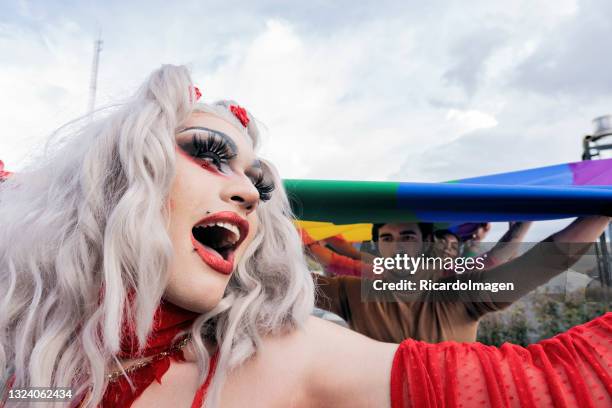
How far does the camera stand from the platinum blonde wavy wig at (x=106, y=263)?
1.01m

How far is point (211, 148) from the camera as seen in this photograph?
1199 mm

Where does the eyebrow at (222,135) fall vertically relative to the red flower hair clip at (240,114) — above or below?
below

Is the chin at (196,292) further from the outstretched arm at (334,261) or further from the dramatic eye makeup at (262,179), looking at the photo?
the outstretched arm at (334,261)

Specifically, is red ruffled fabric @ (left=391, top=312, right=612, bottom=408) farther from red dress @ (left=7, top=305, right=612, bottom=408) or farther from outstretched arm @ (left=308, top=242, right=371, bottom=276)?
outstretched arm @ (left=308, top=242, right=371, bottom=276)

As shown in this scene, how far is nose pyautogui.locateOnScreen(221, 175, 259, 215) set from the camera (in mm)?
1129

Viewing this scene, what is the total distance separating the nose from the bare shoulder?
0.37 meters

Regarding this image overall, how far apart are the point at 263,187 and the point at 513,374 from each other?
0.87 meters

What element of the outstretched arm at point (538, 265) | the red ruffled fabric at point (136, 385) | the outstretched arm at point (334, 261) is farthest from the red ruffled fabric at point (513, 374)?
the outstretched arm at point (334, 261)

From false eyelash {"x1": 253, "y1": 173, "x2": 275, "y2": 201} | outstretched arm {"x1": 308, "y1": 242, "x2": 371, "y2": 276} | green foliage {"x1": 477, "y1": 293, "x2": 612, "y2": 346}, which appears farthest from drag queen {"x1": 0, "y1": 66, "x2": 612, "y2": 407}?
green foliage {"x1": 477, "y1": 293, "x2": 612, "y2": 346}

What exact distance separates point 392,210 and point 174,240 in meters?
1.02

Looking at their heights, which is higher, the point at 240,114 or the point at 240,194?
the point at 240,114

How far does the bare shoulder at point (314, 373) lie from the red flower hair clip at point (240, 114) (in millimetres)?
723

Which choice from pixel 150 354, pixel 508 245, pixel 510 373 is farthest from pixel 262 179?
pixel 508 245

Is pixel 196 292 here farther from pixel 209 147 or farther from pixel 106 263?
pixel 209 147
